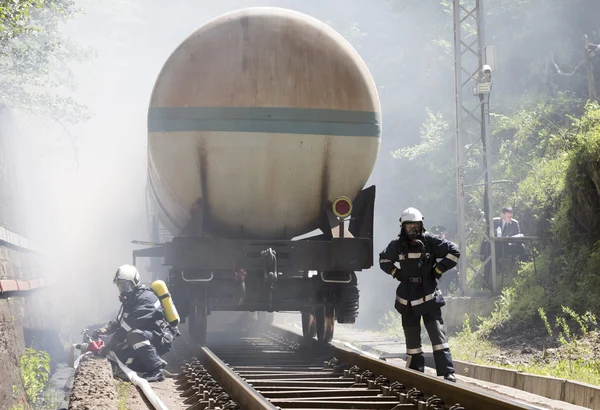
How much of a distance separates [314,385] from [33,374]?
6327 mm

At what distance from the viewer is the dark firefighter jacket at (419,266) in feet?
24.6

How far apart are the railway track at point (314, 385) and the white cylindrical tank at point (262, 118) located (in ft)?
5.43

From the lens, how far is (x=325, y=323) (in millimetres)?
10242

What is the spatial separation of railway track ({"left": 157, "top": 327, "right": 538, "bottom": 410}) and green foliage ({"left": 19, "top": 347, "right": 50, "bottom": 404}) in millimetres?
3220

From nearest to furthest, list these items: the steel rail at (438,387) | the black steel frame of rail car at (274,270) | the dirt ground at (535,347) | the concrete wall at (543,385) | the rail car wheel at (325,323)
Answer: the steel rail at (438,387) < the concrete wall at (543,385) < the black steel frame of rail car at (274,270) < the dirt ground at (535,347) < the rail car wheel at (325,323)

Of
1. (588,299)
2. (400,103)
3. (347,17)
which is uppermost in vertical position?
(347,17)

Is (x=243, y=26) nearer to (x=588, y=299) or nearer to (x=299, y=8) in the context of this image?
(x=588, y=299)

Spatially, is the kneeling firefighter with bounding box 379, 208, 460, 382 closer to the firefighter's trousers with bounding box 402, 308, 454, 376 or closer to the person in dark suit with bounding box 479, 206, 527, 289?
the firefighter's trousers with bounding box 402, 308, 454, 376

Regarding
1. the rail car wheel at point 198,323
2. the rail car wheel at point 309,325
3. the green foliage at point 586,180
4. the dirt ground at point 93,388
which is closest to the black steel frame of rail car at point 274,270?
the rail car wheel at point 198,323

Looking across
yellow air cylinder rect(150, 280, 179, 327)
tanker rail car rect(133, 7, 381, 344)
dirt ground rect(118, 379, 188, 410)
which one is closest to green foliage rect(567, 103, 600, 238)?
tanker rail car rect(133, 7, 381, 344)

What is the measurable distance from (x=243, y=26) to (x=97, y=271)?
1778 cm

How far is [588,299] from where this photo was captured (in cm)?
1129

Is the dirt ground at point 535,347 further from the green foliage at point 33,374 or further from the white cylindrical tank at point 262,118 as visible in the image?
the green foliage at point 33,374

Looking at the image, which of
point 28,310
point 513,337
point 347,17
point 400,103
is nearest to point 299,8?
point 347,17
